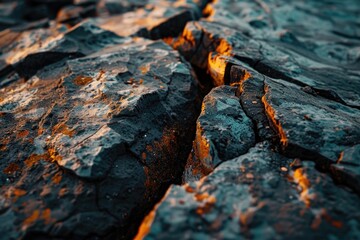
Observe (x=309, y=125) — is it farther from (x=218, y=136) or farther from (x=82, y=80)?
(x=82, y=80)

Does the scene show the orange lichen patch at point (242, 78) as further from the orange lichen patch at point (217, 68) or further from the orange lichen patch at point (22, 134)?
the orange lichen patch at point (22, 134)

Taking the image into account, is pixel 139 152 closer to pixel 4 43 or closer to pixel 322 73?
pixel 322 73

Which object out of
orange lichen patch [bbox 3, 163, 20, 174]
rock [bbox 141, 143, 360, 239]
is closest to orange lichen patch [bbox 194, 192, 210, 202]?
rock [bbox 141, 143, 360, 239]

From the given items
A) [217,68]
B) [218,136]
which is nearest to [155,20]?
[217,68]

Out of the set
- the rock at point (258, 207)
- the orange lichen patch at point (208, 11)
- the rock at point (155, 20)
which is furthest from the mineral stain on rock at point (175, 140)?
the orange lichen patch at point (208, 11)

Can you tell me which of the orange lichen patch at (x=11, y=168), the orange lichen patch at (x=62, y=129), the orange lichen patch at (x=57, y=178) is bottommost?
the orange lichen patch at (x=11, y=168)
